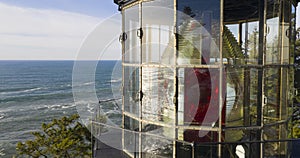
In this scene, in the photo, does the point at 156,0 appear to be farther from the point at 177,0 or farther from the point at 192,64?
the point at 192,64

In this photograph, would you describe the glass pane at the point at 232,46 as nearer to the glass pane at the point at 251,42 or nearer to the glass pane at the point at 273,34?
the glass pane at the point at 251,42

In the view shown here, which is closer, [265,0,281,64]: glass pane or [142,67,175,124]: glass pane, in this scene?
[265,0,281,64]: glass pane

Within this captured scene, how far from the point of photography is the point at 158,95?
4.83 m

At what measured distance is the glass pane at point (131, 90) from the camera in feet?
17.4

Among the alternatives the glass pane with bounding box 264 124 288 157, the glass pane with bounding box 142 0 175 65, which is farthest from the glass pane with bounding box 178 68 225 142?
the glass pane with bounding box 264 124 288 157

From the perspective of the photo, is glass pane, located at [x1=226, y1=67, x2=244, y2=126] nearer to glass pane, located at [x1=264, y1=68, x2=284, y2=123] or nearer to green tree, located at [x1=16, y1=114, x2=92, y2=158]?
glass pane, located at [x1=264, y1=68, x2=284, y2=123]

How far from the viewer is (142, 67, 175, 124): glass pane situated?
4628 millimetres

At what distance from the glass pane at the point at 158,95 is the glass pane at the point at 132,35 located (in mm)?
542

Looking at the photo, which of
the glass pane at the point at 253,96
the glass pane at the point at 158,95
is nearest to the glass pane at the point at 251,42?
the glass pane at the point at 253,96

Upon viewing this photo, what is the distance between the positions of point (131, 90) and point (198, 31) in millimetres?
1945

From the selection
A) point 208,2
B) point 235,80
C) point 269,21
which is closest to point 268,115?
point 235,80

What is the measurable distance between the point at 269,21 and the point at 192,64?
4.85ft

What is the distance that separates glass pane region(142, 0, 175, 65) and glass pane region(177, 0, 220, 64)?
0.61ft

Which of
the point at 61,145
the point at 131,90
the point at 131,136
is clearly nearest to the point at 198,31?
the point at 131,90
